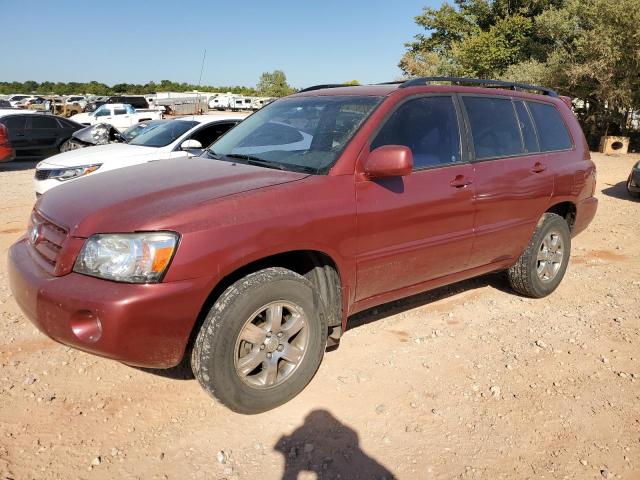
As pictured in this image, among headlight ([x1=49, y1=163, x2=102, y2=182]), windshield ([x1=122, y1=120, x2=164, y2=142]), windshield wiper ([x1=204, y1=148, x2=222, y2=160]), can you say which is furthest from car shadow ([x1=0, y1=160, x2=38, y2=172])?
windshield wiper ([x1=204, y1=148, x2=222, y2=160])

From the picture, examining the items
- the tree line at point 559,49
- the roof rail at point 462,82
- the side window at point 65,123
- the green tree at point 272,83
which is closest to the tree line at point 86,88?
the green tree at point 272,83

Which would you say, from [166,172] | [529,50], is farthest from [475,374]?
[529,50]

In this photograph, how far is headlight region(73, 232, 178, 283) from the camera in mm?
2402

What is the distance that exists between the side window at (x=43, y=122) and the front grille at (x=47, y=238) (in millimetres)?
12885

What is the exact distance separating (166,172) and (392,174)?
144 cm

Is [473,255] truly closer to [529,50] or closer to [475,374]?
[475,374]

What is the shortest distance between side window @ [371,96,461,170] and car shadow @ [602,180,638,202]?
7.71 meters

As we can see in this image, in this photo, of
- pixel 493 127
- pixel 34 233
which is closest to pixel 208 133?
pixel 493 127

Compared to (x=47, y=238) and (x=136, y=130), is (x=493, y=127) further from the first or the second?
(x=136, y=130)

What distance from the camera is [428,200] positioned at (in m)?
3.39

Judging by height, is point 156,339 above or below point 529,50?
below

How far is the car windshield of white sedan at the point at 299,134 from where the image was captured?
10.5 feet

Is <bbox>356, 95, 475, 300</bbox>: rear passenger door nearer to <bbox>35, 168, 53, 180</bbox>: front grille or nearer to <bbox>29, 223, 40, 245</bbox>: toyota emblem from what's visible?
<bbox>29, 223, 40, 245</bbox>: toyota emblem

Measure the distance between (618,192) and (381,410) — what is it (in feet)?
32.1
